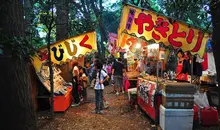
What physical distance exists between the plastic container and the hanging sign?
478 centimetres

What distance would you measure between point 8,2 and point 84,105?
8.73 m

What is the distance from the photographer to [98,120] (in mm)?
10172

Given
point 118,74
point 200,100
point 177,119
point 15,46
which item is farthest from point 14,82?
point 118,74

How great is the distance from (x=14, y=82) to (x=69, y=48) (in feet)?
19.3

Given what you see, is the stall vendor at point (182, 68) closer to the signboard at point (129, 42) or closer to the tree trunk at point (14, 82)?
the signboard at point (129, 42)

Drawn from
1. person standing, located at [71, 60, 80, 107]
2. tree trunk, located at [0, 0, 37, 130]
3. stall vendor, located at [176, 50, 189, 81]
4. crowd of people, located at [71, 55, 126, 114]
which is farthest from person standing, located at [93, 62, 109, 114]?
tree trunk, located at [0, 0, 37, 130]

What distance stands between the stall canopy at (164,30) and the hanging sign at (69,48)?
2.47 m

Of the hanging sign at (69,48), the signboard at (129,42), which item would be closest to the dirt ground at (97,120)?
the hanging sign at (69,48)

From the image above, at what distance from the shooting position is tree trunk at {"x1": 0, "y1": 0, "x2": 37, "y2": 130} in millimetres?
5277

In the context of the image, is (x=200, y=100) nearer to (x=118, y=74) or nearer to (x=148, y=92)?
(x=148, y=92)

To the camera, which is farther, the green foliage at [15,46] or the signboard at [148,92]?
the signboard at [148,92]

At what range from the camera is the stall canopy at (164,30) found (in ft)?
28.5

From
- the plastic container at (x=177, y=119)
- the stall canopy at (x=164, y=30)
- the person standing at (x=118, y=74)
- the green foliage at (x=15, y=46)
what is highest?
the stall canopy at (x=164, y=30)

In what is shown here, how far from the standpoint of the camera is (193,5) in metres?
5.27
